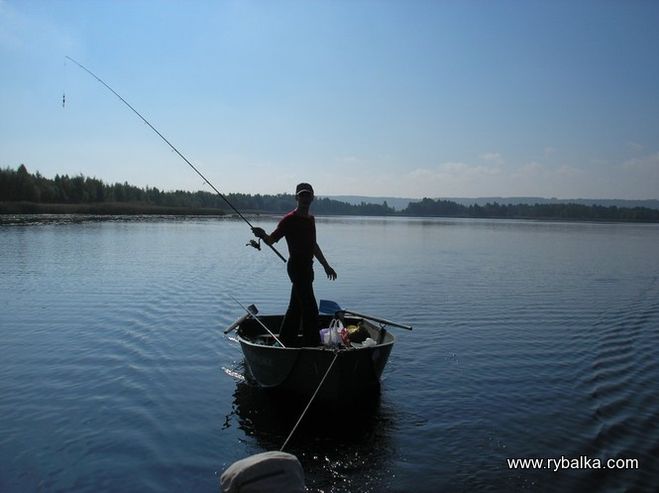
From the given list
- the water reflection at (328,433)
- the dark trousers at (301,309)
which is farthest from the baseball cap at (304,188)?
the water reflection at (328,433)

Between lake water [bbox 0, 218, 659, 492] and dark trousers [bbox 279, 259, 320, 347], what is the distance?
1.19 m

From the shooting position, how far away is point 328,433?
7.75 m

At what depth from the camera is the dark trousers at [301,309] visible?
908cm

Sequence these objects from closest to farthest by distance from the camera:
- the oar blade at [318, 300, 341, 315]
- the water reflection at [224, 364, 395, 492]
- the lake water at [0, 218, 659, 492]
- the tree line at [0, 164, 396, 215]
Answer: the water reflection at [224, 364, 395, 492], the lake water at [0, 218, 659, 492], the oar blade at [318, 300, 341, 315], the tree line at [0, 164, 396, 215]

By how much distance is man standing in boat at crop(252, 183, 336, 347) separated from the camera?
8906 mm

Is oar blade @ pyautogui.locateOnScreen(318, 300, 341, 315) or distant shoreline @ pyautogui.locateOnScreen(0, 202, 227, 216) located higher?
distant shoreline @ pyautogui.locateOnScreen(0, 202, 227, 216)

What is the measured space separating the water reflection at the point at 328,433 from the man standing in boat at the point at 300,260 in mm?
1146

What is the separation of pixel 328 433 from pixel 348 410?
2.88 ft

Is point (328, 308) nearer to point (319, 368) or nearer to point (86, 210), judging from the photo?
point (319, 368)

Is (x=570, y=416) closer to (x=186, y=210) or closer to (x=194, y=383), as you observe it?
(x=194, y=383)

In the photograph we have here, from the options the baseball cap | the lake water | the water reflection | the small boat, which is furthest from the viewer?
the baseball cap

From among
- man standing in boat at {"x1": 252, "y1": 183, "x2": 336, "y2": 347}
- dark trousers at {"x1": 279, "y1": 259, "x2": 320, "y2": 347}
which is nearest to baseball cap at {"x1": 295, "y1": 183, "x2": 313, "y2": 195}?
man standing in boat at {"x1": 252, "y1": 183, "x2": 336, "y2": 347}

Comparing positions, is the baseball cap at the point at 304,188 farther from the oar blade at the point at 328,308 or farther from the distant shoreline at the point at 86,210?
the distant shoreline at the point at 86,210

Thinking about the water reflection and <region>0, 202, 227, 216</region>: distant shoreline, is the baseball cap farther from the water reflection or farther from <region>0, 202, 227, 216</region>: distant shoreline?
<region>0, 202, 227, 216</region>: distant shoreline
